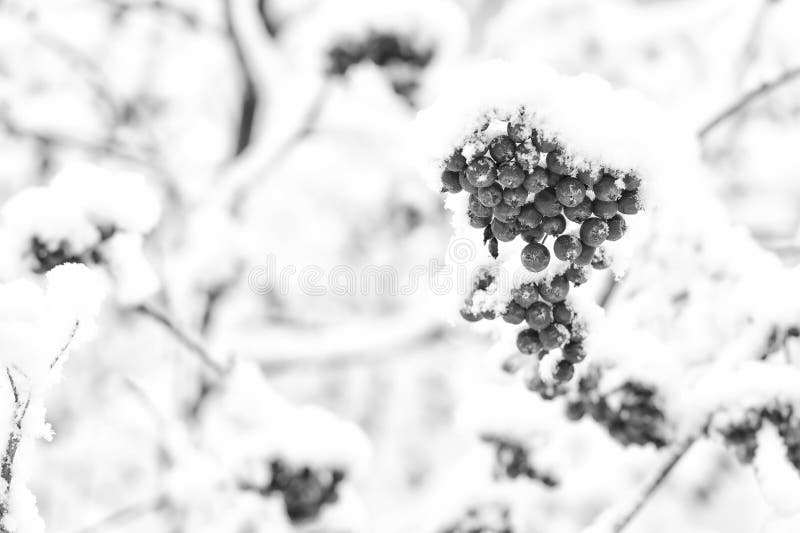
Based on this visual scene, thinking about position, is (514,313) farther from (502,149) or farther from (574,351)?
(502,149)

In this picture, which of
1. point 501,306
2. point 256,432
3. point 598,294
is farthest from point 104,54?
point 501,306

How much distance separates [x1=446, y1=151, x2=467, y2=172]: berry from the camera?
3.23 feet

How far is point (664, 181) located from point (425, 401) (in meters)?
6.02

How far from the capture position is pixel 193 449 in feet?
7.15

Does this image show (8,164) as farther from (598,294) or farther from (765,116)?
(765,116)

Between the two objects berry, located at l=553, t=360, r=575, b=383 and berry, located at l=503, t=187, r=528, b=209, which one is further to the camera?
berry, located at l=553, t=360, r=575, b=383

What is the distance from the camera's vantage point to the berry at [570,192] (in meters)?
0.95

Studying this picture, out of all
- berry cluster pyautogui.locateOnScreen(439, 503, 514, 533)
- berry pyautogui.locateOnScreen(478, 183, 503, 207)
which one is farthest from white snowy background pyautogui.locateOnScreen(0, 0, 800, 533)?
berry pyautogui.locateOnScreen(478, 183, 503, 207)

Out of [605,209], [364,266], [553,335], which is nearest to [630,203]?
[605,209]

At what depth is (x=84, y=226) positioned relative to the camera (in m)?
1.45

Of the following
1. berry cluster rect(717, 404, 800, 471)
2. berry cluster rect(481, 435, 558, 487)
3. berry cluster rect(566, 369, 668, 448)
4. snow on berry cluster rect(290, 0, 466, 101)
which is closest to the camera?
berry cluster rect(717, 404, 800, 471)

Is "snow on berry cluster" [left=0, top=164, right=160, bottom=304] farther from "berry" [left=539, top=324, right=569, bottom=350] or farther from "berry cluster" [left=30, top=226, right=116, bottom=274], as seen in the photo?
"berry" [left=539, top=324, right=569, bottom=350]

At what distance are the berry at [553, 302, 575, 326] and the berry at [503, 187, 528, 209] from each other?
0.24m

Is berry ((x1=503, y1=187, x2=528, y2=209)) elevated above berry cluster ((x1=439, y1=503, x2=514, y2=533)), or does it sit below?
above
